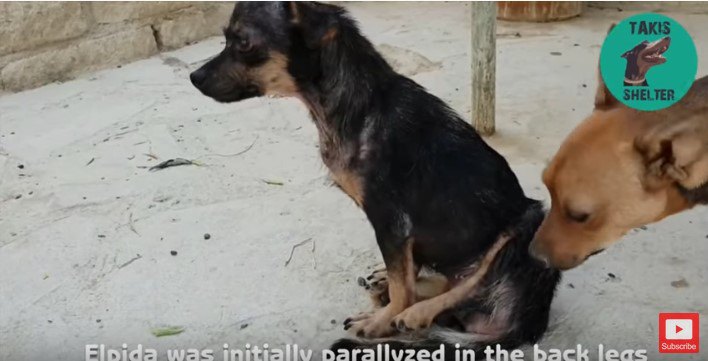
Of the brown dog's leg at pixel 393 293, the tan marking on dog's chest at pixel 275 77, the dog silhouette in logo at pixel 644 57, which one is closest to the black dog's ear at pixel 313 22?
the tan marking on dog's chest at pixel 275 77

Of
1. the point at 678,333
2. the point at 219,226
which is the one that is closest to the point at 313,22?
the point at 219,226

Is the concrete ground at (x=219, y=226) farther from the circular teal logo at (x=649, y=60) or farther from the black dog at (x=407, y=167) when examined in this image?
the circular teal logo at (x=649, y=60)

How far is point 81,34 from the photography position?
645cm

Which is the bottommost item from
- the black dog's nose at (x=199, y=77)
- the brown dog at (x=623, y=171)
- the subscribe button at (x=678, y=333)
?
the subscribe button at (x=678, y=333)

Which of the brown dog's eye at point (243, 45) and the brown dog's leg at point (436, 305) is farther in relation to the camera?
the brown dog's leg at point (436, 305)

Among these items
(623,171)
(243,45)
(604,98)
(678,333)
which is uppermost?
(243,45)

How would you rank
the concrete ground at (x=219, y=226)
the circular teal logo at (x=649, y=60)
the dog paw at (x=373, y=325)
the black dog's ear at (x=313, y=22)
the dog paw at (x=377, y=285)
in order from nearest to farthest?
the circular teal logo at (x=649, y=60) < the black dog's ear at (x=313, y=22) < the dog paw at (x=373, y=325) < the concrete ground at (x=219, y=226) < the dog paw at (x=377, y=285)

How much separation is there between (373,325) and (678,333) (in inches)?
44.8

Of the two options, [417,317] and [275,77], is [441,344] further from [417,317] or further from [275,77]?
[275,77]

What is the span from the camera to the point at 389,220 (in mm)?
2812

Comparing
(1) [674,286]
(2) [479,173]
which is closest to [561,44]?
(1) [674,286]

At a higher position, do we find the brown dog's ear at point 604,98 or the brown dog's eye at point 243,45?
the brown dog's eye at point 243,45

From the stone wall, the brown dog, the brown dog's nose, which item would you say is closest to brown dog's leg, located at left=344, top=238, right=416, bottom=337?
the brown dog's nose

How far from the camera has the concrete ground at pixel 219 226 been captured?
319 centimetres
